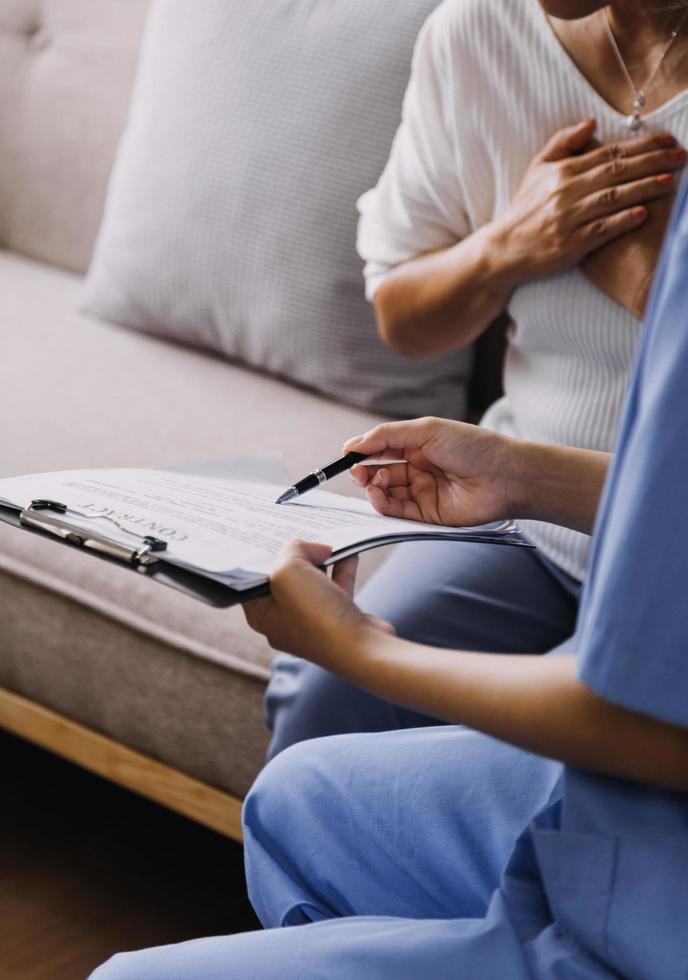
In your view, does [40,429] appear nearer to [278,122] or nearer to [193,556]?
[278,122]

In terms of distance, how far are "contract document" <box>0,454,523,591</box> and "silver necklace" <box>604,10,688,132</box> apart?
1.48ft

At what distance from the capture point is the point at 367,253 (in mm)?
1276

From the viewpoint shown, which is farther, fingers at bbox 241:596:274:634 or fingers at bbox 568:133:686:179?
fingers at bbox 568:133:686:179

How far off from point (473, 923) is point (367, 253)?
2.78 ft

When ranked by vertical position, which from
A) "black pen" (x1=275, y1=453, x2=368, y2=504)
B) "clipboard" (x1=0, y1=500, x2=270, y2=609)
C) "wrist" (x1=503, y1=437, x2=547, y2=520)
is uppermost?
"wrist" (x1=503, y1=437, x2=547, y2=520)

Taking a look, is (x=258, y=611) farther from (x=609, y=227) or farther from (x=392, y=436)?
(x=609, y=227)

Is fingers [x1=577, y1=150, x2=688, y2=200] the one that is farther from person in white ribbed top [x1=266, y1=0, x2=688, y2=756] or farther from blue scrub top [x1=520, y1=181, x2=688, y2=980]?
blue scrub top [x1=520, y1=181, x2=688, y2=980]

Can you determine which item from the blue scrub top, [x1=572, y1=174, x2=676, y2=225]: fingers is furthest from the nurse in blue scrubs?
[x1=572, y1=174, x2=676, y2=225]: fingers

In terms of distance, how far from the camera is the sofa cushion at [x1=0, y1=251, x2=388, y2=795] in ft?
3.55

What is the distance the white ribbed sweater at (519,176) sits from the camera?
1057 mm

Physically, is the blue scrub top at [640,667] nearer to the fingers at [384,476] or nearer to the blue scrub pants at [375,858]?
the blue scrub pants at [375,858]

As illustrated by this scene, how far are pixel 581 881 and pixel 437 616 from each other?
45 centimetres

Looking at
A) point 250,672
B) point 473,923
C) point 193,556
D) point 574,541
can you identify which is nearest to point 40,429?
point 250,672

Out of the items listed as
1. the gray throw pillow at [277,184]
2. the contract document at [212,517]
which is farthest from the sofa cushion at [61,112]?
the contract document at [212,517]
